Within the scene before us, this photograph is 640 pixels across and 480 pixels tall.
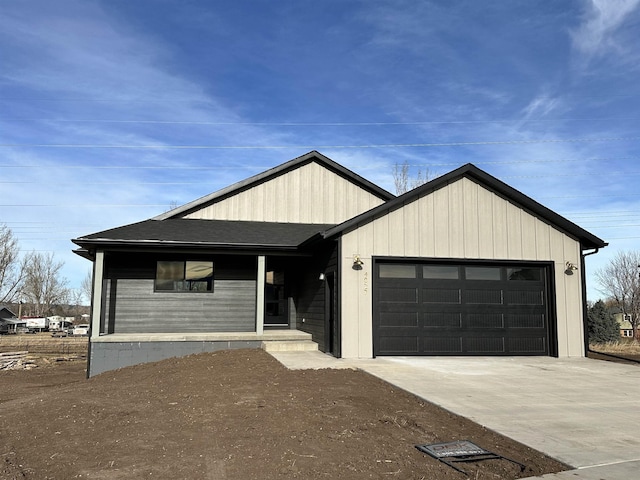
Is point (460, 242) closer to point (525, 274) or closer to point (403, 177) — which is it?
point (525, 274)

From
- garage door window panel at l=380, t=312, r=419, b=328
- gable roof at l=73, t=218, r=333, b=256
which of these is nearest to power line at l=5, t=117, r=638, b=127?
gable roof at l=73, t=218, r=333, b=256

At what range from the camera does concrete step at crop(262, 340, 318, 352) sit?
41.4 feet

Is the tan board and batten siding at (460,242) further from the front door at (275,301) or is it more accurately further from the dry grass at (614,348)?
the dry grass at (614,348)

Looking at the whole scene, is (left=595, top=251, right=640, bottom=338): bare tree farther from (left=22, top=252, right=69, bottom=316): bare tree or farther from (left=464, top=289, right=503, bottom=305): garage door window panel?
(left=22, top=252, right=69, bottom=316): bare tree

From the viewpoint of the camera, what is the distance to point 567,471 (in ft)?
13.8

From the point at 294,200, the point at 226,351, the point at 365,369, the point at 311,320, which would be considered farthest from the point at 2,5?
the point at 365,369

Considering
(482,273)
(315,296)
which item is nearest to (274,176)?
(315,296)

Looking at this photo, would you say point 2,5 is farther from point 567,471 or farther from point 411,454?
point 567,471

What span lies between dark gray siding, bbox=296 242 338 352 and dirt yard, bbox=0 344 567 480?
3.50 meters

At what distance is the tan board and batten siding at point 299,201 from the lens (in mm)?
16406

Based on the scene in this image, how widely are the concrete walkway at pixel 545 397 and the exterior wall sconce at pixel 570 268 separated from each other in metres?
2.25

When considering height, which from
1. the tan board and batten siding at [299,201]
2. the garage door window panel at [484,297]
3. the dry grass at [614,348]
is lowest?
the dry grass at [614,348]

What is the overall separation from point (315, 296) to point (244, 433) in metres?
8.08

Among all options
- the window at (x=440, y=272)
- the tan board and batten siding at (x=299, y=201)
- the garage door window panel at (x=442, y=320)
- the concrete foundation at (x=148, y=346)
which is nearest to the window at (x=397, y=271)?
the window at (x=440, y=272)
